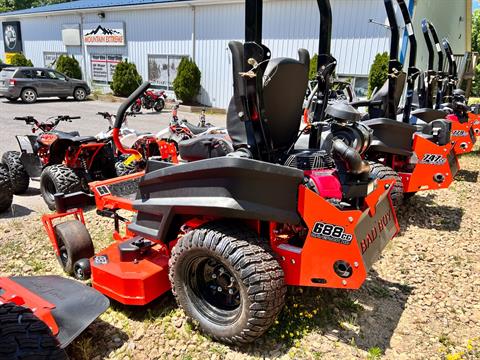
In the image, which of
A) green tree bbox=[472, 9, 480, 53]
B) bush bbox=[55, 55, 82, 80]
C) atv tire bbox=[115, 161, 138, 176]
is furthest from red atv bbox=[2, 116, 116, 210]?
green tree bbox=[472, 9, 480, 53]

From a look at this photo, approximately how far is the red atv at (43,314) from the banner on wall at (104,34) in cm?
1879

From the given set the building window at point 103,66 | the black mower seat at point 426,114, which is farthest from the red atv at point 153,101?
the black mower seat at point 426,114

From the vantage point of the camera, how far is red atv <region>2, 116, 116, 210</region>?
5.07 m

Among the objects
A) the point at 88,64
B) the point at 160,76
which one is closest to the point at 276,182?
the point at 160,76

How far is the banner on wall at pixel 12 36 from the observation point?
25.7m

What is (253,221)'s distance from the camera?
2.73 meters

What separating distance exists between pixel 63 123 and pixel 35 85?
19.3 ft

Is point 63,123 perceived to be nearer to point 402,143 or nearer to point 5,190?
point 5,190

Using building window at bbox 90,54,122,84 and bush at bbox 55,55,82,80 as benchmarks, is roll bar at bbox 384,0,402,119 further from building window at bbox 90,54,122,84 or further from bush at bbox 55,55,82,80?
bush at bbox 55,55,82,80

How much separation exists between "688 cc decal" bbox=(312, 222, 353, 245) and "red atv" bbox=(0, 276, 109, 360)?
4.52 feet

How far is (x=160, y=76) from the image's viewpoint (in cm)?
1877

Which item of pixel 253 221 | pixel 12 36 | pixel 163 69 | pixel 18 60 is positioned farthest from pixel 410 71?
pixel 12 36

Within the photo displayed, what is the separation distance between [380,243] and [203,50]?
15357 millimetres

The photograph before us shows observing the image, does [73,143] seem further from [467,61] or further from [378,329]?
[467,61]
